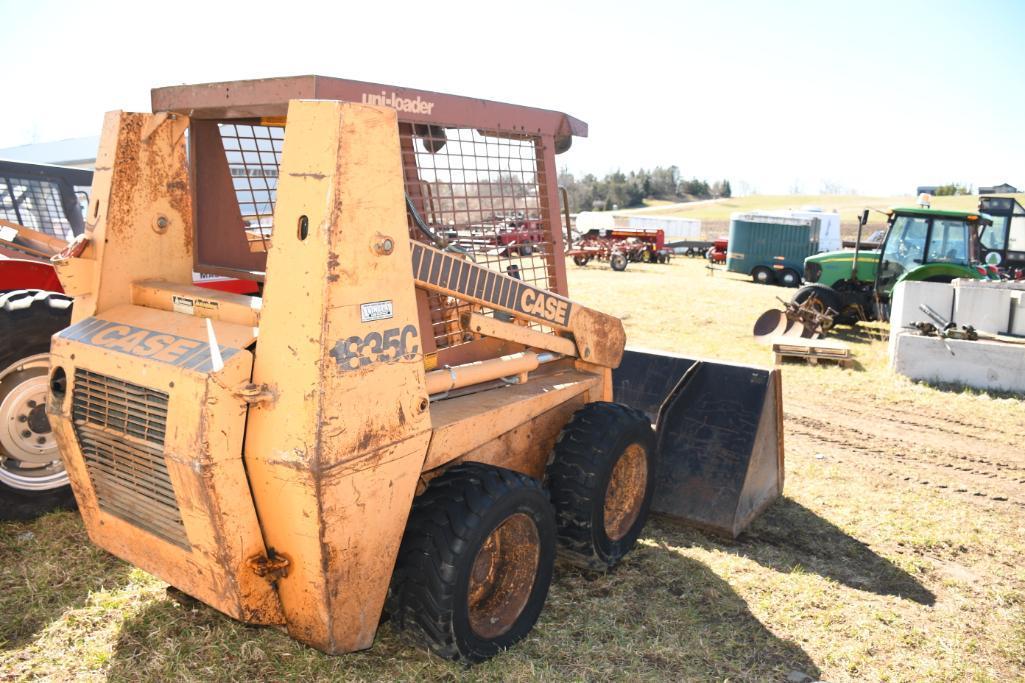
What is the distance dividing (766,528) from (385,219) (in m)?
3.31

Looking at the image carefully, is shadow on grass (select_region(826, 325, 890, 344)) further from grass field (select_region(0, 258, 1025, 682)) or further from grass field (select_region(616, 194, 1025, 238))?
grass field (select_region(616, 194, 1025, 238))

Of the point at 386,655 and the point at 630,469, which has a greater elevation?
the point at 630,469

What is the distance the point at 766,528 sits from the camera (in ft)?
16.0

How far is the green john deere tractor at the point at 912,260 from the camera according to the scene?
12.4 meters

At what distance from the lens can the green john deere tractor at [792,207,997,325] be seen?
1242 cm

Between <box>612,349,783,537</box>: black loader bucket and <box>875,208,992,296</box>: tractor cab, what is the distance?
869 cm

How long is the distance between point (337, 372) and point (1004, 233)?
824 inches

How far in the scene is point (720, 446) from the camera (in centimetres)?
487

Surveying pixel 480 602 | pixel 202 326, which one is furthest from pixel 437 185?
pixel 480 602

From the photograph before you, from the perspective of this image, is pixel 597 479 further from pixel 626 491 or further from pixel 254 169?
pixel 254 169

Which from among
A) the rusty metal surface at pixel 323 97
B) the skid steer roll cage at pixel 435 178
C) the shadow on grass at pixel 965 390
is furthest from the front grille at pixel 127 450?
the shadow on grass at pixel 965 390

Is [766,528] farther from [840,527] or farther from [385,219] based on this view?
[385,219]

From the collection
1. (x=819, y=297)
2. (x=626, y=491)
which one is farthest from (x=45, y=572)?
(x=819, y=297)

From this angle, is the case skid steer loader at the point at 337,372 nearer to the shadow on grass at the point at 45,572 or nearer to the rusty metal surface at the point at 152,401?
the rusty metal surface at the point at 152,401
